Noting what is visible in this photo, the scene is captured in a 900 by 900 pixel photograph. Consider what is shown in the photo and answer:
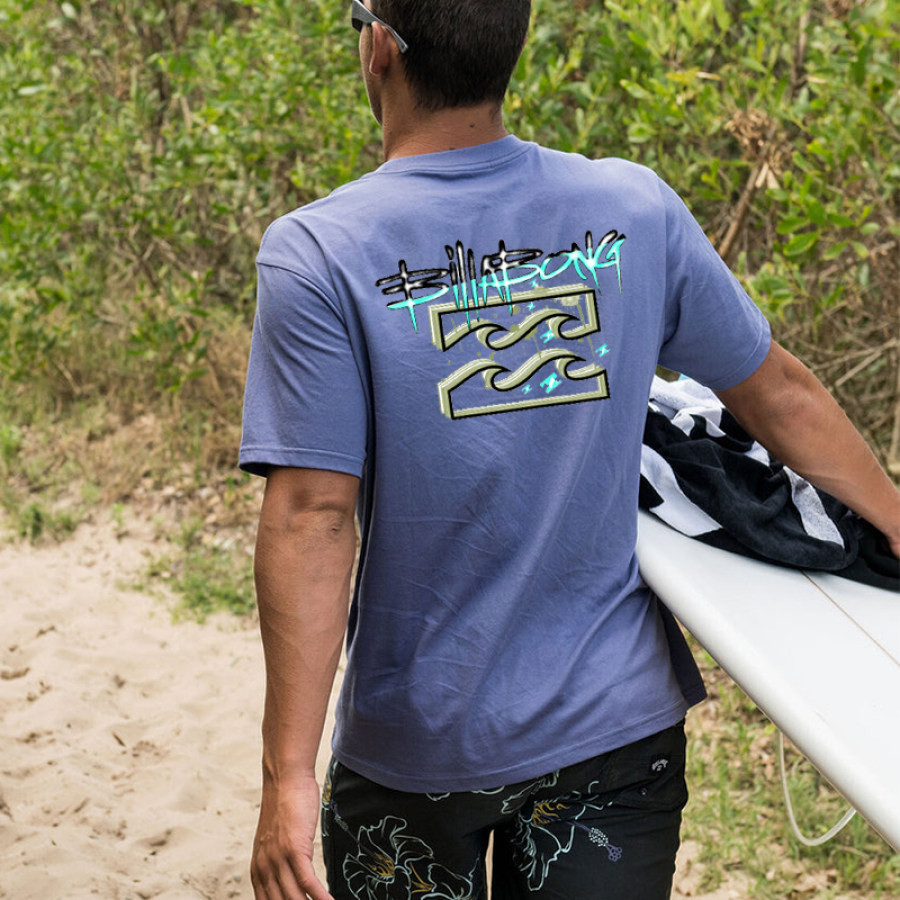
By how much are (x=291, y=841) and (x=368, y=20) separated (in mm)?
968

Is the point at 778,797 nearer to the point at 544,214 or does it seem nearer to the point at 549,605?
the point at 549,605

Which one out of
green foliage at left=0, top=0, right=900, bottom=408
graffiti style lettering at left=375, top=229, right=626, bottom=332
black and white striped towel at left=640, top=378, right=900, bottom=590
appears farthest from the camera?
green foliage at left=0, top=0, right=900, bottom=408

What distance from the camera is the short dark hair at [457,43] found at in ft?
4.54

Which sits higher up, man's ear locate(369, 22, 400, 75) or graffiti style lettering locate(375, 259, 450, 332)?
man's ear locate(369, 22, 400, 75)

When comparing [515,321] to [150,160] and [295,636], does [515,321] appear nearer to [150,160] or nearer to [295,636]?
[295,636]

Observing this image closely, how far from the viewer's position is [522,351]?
56.9 inches

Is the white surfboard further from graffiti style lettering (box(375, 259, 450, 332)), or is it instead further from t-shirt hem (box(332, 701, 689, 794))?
graffiti style lettering (box(375, 259, 450, 332))

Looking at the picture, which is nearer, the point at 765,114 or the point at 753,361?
the point at 753,361

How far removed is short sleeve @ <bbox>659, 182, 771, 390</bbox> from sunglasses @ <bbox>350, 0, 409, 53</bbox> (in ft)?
1.23

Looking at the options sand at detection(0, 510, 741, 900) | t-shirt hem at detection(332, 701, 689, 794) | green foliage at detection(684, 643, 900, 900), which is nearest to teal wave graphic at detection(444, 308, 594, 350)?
t-shirt hem at detection(332, 701, 689, 794)

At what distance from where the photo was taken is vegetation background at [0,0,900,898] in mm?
3562

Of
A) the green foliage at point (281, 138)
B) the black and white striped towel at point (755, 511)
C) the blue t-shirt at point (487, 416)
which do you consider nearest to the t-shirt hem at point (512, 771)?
the blue t-shirt at point (487, 416)

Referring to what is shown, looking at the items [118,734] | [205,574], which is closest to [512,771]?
[118,734]

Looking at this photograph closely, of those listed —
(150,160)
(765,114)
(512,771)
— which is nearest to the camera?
(512,771)
